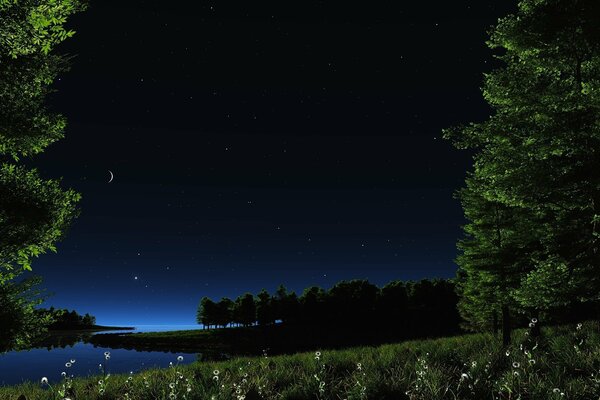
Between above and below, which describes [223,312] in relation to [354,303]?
below

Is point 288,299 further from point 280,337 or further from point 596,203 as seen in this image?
point 596,203

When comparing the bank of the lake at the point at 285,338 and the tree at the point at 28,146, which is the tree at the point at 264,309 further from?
the tree at the point at 28,146

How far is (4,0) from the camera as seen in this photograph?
778 centimetres

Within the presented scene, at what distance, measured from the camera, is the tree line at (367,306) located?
95425 mm

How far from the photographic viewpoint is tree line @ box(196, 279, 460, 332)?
95.4 meters

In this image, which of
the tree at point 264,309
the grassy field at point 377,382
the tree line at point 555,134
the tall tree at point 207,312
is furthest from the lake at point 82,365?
the tall tree at point 207,312

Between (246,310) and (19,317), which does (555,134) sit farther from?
(246,310)

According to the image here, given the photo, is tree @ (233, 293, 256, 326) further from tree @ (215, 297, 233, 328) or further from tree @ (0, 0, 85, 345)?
tree @ (0, 0, 85, 345)

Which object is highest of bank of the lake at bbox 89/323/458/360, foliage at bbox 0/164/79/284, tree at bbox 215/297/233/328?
foliage at bbox 0/164/79/284

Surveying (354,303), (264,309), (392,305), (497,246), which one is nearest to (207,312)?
(264,309)

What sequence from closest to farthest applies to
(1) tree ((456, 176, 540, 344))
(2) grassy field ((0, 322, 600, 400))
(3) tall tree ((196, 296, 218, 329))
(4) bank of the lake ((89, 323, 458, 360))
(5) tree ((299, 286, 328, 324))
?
(2) grassy field ((0, 322, 600, 400)) < (1) tree ((456, 176, 540, 344)) < (4) bank of the lake ((89, 323, 458, 360)) < (5) tree ((299, 286, 328, 324)) < (3) tall tree ((196, 296, 218, 329))

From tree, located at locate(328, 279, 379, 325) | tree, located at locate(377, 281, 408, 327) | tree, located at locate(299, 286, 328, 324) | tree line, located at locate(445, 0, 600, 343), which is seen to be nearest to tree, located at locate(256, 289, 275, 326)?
tree, located at locate(299, 286, 328, 324)

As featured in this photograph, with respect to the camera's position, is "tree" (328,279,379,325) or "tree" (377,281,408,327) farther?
"tree" (328,279,379,325)

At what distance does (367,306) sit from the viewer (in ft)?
325
